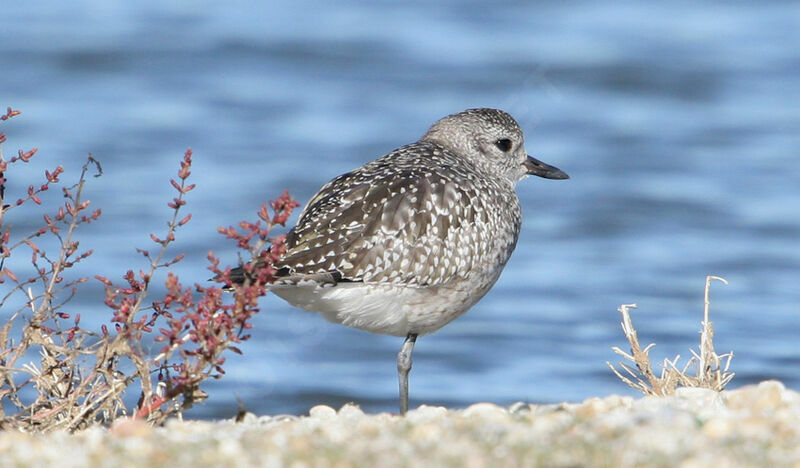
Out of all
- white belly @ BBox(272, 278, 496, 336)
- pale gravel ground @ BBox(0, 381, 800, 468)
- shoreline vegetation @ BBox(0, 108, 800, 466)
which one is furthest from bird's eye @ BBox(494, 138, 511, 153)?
pale gravel ground @ BBox(0, 381, 800, 468)

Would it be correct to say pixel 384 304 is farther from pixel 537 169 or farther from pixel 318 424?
pixel 537 169

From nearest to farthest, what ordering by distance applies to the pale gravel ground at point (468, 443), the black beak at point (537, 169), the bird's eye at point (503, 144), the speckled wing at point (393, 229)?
the pale gravel ground at point (468, 443), the speckled wing at point (393, 229), the bird's eye at point (503, 144), the black beak at point (537, 169)

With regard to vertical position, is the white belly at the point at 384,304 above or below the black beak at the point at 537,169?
below

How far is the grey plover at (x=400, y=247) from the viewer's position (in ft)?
22.1

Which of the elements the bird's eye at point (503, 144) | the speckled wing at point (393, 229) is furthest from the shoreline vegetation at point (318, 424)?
the bird's eye at point (503, 144)

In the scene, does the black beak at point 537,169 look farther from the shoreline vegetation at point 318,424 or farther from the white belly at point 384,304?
the shoreline vegetation at point 318,424

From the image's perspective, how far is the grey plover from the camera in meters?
6.72

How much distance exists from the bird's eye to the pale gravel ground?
369 cm

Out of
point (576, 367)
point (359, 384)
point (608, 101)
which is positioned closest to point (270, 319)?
point (359, 384)

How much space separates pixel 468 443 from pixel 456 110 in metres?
12.5

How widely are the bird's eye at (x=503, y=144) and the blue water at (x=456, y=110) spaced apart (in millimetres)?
2239

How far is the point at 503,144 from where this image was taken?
8.43 meters

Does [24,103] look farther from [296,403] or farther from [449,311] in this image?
[449,311]

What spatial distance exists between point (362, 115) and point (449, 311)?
31.6ft
